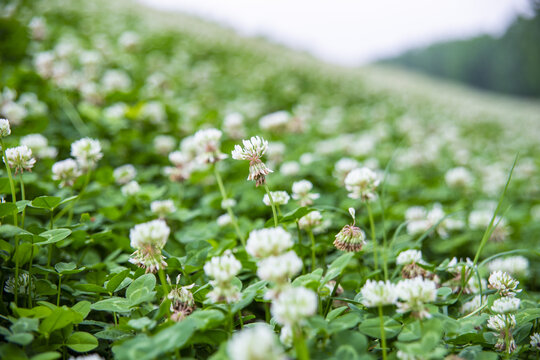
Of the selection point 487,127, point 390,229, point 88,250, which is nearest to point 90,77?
point 88,250

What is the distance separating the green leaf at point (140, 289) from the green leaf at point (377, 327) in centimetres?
50

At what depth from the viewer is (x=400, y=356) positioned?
0.79 m

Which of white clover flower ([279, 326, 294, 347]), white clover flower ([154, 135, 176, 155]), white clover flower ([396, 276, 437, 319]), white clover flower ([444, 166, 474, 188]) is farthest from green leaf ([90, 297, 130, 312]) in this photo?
white clover flower ([444, 166, 474, 188])

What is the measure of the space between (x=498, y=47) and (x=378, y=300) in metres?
42.3

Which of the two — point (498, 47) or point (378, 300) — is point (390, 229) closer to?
point (378, 300)

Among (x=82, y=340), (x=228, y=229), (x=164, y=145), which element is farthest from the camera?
(x=164, y=145)

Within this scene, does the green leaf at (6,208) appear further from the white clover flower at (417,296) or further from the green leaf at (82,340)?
the white clover flower at (417,296)

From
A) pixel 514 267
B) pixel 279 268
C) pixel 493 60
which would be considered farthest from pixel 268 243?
pixel 493 60

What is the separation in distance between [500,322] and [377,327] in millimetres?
364

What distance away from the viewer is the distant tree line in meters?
23.6

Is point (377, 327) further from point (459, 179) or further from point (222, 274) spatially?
point (459, 179)

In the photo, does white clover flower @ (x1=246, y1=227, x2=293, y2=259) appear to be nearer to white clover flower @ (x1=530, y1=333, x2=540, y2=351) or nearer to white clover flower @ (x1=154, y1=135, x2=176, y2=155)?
white clover flower @ (x1=530, y1=333, x2=540, y2=351)

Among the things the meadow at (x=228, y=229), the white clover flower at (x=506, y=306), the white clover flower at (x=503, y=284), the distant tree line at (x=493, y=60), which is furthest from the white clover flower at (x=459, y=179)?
the distant tree line at (x=493, y=60)

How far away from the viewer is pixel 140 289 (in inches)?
37.0
